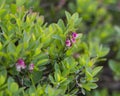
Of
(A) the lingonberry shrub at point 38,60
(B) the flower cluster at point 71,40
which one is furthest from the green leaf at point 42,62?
(B) the flower cluster at point 71,40

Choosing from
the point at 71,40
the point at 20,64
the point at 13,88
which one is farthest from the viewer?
the point at 71,40

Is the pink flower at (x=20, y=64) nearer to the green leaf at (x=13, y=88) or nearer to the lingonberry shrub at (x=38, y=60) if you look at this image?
the lingonberry shrub at (x=38, y=60)

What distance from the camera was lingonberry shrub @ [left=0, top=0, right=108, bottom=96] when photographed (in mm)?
1601

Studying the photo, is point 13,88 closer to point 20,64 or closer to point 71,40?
point 20,64

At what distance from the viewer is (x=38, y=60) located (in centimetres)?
169

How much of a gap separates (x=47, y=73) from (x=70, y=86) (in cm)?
14

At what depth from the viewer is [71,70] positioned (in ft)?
5.57

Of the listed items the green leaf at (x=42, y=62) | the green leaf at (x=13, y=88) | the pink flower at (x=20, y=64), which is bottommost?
the green leaf at (x=13, y=88)

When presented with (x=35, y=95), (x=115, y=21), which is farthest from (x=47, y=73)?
(x=115, y=21)

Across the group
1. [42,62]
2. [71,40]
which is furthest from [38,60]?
[71,40]

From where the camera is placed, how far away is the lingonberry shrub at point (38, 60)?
1601 mm

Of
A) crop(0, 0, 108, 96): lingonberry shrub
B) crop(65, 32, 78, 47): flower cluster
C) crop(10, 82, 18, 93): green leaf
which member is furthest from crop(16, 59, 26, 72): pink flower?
crop(65, 32, 78, 47): flower cluster

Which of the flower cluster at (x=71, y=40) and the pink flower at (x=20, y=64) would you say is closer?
the pink flower at (x=20, y=64)

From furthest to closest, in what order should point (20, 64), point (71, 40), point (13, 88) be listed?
point (71, 40) < point (20, 64) < point (13, 88)
